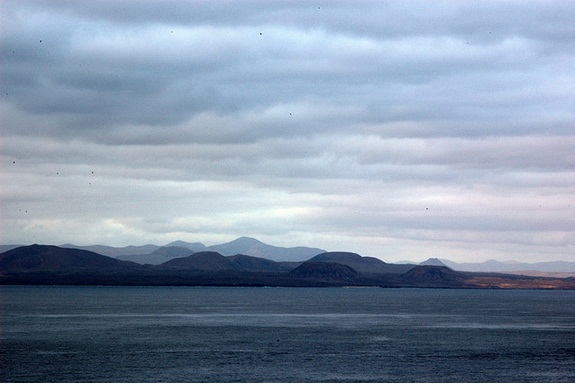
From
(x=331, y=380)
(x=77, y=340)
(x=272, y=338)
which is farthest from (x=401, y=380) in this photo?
(x=77, y=340)

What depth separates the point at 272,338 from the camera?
13275 centimetres

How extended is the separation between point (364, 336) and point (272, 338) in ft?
51.6

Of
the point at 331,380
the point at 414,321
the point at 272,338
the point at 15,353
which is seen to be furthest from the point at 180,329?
the point at 331,380

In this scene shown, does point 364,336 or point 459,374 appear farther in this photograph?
point 364,336

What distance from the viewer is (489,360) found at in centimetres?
10681

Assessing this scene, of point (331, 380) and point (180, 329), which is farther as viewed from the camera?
point (180, 329)

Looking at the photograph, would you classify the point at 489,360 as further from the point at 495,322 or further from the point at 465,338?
the point at 495,322

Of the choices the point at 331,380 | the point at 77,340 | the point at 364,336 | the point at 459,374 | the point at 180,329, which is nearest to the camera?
the point at 331,380

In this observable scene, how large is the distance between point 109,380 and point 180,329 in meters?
64.0

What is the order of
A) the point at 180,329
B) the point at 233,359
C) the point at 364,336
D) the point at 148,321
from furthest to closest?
the point at 148,321
the point at 180,329
the point at 364,336
the point at 233,359

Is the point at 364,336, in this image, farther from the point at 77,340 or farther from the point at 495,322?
the point at 495,322

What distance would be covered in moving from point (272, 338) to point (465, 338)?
32.7 meters

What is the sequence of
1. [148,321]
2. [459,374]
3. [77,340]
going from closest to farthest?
[459,374], [77,340], [148,321]

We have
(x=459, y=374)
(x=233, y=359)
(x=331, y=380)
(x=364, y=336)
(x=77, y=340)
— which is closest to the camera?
(x=331, y=380)
